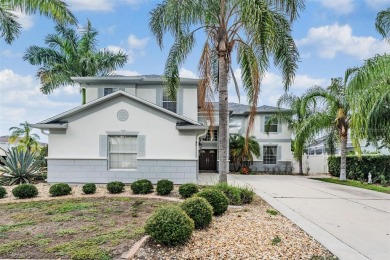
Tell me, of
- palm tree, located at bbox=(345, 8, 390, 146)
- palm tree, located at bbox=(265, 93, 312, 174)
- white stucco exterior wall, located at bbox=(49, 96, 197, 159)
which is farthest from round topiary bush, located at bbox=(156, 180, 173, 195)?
palm tree, located at bbox=(265, 93, 312, 174)

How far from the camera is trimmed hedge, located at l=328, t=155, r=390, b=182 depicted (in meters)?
18.4

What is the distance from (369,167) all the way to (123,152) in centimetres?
1606

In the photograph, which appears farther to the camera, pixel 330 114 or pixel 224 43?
pixel 330 114

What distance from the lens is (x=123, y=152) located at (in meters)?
14.4

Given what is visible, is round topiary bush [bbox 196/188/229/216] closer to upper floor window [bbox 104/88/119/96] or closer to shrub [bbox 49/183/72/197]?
shrub [bbox 49/183/72/197]

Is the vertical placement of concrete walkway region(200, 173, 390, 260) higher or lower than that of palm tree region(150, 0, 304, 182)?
lower

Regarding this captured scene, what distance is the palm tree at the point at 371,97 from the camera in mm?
10734

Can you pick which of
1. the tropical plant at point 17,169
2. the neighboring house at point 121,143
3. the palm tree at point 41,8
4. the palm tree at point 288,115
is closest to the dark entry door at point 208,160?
the palm tree at point 288,115

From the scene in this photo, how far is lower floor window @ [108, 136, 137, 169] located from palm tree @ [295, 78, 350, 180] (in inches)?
450

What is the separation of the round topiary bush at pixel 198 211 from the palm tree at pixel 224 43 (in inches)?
169

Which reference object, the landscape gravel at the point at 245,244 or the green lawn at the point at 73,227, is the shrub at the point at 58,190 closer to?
the green lawn at the point at 73,227

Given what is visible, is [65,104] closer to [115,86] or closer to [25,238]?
[115,86]

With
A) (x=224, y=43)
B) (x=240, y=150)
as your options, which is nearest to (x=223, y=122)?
(x=224, y=43)

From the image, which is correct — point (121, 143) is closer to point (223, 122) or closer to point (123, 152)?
point (123, 152)
